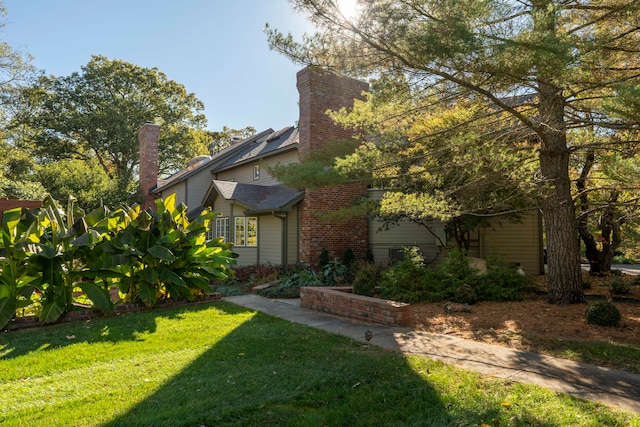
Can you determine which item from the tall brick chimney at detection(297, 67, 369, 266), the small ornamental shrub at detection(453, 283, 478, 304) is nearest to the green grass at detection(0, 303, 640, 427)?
the small ornamental shrub at detection(453, 283, 478, 304)

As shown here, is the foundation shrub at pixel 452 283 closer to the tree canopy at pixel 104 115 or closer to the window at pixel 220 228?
the window at pixel 220 228

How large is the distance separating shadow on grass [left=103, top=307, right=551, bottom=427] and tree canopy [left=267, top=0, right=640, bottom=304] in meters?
3.84

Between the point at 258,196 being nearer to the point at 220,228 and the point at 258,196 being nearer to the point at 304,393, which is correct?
the point at 220,228

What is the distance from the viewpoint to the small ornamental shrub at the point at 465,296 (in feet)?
28.6

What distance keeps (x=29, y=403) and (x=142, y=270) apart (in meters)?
4.80

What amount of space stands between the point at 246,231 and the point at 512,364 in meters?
13.0

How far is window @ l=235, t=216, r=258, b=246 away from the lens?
16297 millimetres

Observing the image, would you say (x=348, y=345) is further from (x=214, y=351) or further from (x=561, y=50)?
(x=561, y=50)

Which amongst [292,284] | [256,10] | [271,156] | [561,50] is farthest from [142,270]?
[271,156]

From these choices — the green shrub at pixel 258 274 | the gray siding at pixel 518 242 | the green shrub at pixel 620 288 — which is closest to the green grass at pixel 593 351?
the green shrub at pixel 620 288

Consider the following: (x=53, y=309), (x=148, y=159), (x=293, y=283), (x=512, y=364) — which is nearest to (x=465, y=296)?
(x=512, y=364)

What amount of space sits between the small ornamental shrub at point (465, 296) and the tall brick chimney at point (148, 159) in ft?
70.0

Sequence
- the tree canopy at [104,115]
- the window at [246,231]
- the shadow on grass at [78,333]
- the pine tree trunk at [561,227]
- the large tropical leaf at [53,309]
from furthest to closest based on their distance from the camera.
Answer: the tree canopy at [104,115], the window at [246,231], the pine tree trunk at [561,227], the large tropical leaf at [53,309], the shadow on grass at [78,333]

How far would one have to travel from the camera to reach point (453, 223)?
12.1 m
